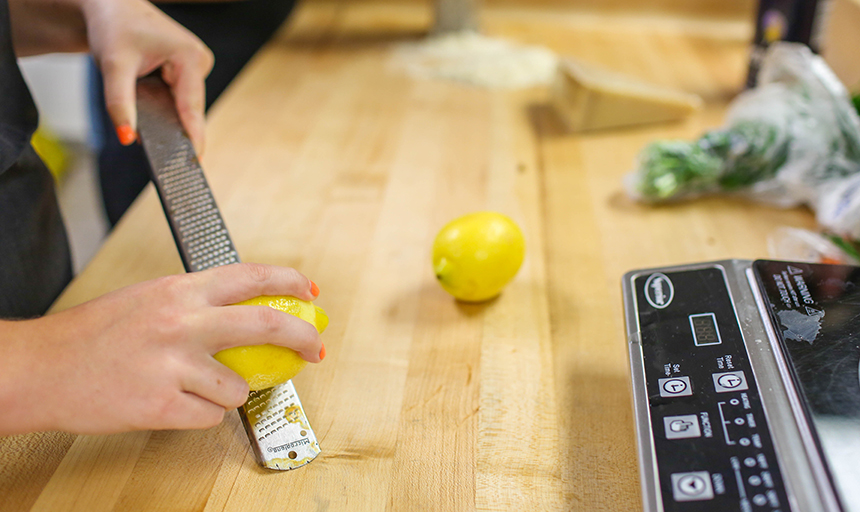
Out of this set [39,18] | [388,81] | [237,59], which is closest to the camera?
[39,18]

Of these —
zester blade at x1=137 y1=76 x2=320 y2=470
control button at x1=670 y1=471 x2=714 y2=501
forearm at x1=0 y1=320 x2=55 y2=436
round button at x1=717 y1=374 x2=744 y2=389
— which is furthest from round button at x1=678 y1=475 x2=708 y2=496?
forearm at x1=0 y1=320 x2=55 y2=436

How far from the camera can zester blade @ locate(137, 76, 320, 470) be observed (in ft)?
1.93

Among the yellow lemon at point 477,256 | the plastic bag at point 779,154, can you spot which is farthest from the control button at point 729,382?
the plastic bag at point 779,154

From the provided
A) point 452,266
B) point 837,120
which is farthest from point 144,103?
point 837,120

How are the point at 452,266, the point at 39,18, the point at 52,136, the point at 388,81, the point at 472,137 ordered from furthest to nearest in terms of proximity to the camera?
the point at 52,136
the point at 388,81
the point at 472,137
the point at 39,18
the point at 452,266

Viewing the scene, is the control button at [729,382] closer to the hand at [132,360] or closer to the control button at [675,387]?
the control button at [675,387]

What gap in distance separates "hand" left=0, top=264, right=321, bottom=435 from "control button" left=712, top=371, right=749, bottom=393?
396 mm

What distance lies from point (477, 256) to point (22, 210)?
2.04 feet

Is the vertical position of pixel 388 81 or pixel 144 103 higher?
pixel 144 103

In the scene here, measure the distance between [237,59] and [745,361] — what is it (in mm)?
1402

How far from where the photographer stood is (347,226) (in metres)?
0.94

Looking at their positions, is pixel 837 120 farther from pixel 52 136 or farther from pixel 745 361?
pixel 52 136

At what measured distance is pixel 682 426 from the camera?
0.51 m

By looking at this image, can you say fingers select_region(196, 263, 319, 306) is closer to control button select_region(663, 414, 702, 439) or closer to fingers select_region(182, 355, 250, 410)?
fingers select_region(182, 355, 250, 410)
